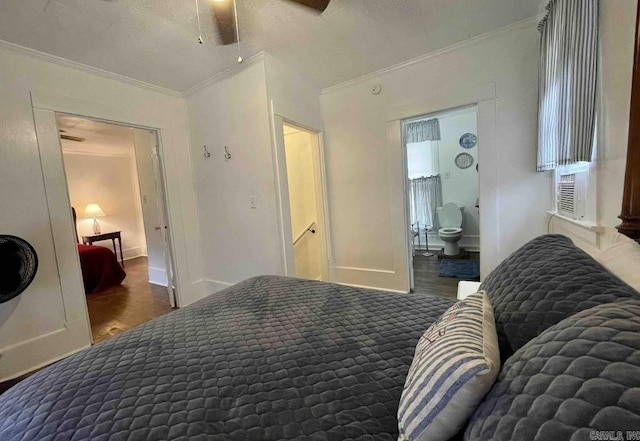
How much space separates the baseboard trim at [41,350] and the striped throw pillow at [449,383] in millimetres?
2997

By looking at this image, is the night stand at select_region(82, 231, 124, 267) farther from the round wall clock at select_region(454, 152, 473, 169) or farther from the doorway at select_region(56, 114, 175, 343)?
the round wall clock at select_region(454, 152, 473, 169)

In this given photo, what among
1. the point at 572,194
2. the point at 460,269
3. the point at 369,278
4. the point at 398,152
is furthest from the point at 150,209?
the point at 572,194

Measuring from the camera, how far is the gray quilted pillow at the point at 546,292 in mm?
693

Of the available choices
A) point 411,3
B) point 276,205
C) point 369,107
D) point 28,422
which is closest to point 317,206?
point 276,205

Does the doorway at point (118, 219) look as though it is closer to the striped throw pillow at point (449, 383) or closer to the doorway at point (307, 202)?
the doorway at point (307, 202)

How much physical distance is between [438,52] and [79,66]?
11.0 feet

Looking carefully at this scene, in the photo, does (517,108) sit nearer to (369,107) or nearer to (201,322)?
(369,107)

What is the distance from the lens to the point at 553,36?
1.78 m

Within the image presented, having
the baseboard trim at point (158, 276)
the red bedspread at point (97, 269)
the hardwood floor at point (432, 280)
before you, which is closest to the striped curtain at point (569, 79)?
the hardwood floor at point (432, 280)

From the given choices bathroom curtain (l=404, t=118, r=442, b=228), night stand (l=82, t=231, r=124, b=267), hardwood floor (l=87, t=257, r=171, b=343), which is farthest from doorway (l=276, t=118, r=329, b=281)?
night stand (l=82, t=231, r=124, b=267)

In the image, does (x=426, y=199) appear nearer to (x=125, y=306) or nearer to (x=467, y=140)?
(x=467, y=140)

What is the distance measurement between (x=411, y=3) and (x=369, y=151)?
1.45 metres

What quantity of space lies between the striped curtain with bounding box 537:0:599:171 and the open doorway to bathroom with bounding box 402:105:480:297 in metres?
2.65

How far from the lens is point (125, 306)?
3373 mm
